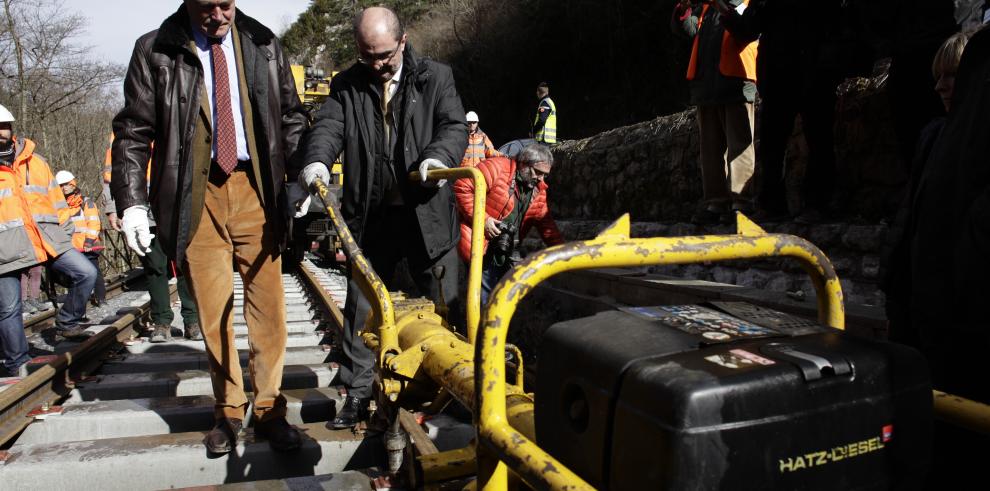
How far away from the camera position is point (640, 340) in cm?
126

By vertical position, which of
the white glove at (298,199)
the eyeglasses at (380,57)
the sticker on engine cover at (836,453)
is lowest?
the sticker on engine cover at (836,453)

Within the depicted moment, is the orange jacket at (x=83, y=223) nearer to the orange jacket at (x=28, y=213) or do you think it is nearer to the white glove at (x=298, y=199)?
the orange jacket at (x=28, y=213)

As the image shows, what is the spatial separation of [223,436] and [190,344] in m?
3.03

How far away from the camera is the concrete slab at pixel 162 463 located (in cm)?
281

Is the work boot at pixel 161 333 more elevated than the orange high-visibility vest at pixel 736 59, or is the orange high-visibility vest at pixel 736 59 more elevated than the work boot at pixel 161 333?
the orange high-visibility vest at pixel 736 59

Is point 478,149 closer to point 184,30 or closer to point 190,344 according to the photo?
point 190,344

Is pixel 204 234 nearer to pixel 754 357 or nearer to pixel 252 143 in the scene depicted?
pixel 252 143

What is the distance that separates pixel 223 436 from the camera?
294 centimetres

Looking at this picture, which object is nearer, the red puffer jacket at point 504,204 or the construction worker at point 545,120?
the red puffer jacket at point 504,204

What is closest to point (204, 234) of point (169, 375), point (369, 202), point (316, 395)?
point (369, 202)

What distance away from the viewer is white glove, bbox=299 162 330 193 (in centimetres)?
277

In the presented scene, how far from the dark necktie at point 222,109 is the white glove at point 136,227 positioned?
38cm

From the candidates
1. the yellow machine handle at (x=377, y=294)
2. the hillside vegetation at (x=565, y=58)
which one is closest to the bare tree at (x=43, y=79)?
the hillside vegetation at (x=565, y=58)

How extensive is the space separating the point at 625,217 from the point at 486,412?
47 centimetres
